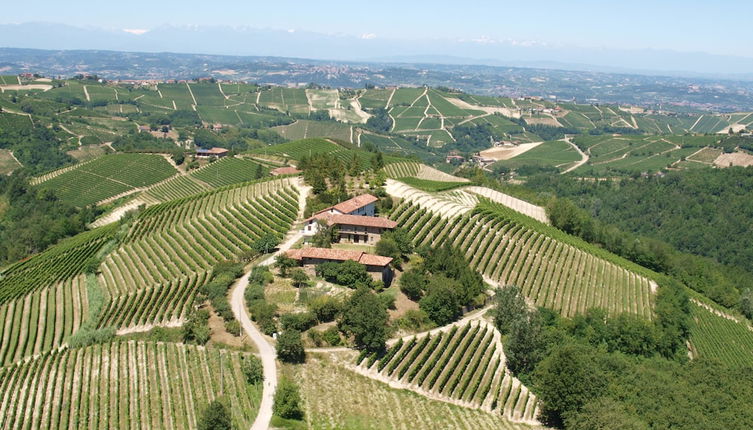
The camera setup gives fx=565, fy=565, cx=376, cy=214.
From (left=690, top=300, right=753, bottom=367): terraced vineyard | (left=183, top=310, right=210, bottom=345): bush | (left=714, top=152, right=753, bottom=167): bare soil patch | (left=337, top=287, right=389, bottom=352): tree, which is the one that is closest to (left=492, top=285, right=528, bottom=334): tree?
(left=337, top=287, right=389, bottom=352): tree

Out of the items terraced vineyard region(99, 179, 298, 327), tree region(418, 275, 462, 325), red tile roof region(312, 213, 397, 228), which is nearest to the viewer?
tree region(418, 275, 462, 325)

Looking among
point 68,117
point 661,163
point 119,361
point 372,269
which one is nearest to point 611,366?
point 372,269

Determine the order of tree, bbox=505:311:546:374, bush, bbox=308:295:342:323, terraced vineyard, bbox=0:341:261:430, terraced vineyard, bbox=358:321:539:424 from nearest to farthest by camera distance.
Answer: terraced vineyard, bbox=0:341:261:430 → terraced vineyard, bbox=358:321:539:424 → bush, bbox=308:295:342:323 → tree, bbox=505:311:546:374

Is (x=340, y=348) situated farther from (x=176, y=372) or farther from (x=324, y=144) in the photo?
(x=324, y=144)

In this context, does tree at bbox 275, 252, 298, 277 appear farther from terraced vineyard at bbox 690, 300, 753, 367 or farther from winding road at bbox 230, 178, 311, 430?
terraced vineyard at bbox 690, 300, 753, 367

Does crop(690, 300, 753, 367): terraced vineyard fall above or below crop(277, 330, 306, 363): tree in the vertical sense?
below

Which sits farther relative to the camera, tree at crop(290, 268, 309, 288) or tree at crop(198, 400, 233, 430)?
tree at crop(290, 268, 309, 288)

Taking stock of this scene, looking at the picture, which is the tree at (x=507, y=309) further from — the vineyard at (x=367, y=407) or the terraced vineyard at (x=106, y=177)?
the terraced vineyard at (x=106, y=177)
